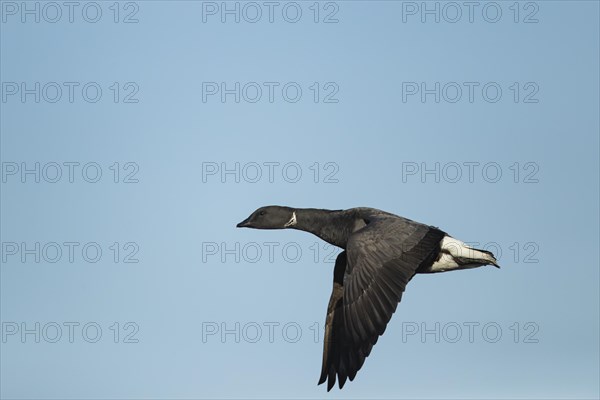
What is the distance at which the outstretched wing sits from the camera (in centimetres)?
2064

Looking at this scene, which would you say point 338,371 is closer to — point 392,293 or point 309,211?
point 392,293

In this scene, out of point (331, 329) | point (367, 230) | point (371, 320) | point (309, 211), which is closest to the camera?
point (371, 320)

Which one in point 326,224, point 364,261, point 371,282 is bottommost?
point 371,282

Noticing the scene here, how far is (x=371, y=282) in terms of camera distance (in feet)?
68.6

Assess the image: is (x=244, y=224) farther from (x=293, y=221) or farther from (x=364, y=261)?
(x=364, y=261)

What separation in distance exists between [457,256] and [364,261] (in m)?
3.47

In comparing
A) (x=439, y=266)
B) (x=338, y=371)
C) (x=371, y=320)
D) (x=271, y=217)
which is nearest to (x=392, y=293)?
(x=371, y=320)

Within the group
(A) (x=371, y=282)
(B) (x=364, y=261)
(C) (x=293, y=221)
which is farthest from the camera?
(C) (x=293, y=221)

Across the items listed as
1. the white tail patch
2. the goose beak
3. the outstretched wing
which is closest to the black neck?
the goose beak

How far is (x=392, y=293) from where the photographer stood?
2069cm

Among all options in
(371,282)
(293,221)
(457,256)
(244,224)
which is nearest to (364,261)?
(371,282)

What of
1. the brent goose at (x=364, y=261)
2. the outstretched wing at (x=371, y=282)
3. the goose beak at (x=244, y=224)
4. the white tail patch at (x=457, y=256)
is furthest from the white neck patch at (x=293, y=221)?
the white tail patch at (x=457, y=256)

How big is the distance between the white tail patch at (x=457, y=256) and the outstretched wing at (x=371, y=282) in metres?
0.75

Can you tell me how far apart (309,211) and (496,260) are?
4.60 metres
